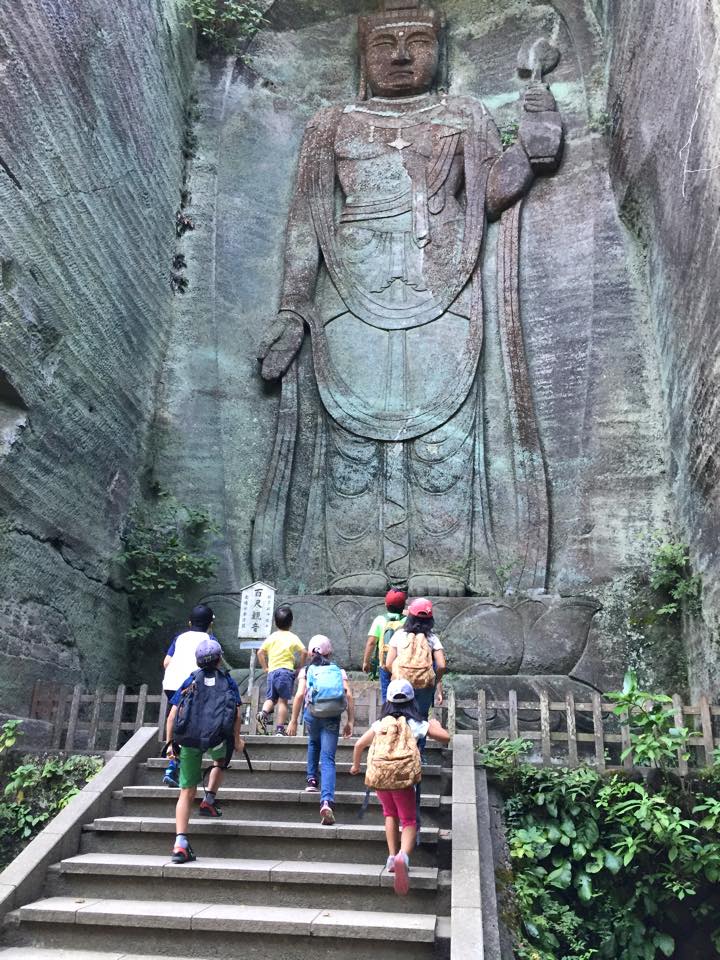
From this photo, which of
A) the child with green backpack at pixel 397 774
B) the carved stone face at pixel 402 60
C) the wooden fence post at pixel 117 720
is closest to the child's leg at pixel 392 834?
the child with green backpack at pixel 397 774

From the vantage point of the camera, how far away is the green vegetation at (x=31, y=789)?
5918mm

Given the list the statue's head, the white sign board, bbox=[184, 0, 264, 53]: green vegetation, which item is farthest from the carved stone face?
the white sign board

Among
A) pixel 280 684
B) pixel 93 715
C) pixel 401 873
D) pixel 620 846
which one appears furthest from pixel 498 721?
pixel 401 873

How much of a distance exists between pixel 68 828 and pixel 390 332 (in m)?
6.11

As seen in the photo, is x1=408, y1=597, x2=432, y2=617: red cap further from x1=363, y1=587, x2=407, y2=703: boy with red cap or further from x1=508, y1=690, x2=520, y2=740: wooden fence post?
x1=508, y1=690, x2=520, y2=740: wooden fence post

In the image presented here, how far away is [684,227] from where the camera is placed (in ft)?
25.1

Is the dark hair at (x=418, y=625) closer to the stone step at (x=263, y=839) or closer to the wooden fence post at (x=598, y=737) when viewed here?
the stone step at (x=263, y=839)

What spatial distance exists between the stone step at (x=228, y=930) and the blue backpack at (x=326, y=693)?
91 centimetres

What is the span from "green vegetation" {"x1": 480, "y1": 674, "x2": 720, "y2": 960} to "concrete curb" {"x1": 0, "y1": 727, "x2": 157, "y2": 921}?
6.74 feet

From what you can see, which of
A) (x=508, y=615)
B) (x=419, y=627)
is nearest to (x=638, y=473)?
(x=508, y=615)

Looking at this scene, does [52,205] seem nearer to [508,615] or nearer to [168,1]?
[168,1]

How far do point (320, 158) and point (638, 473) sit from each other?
4853mm

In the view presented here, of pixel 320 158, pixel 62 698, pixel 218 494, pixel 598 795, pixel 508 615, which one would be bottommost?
pixel 598 795

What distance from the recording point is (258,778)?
5648 millimetres
